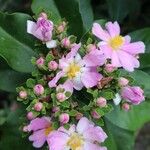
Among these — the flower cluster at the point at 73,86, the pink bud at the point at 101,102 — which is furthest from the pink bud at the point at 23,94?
the pink bud at the point at 101,102

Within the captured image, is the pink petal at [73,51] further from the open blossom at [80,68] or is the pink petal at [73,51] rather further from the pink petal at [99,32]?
the pink petal at [99,32]

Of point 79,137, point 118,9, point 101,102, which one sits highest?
point 101,102

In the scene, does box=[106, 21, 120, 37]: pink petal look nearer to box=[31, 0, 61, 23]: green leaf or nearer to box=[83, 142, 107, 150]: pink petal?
box=[31, 0, 61, 23]: green leaf

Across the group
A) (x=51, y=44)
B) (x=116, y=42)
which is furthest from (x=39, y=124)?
(x=116, y=42)

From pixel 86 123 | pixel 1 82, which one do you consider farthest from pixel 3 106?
pixel 86 123

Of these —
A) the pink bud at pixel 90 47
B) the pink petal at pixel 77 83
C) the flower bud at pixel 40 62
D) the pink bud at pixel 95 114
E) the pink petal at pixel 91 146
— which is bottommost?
the pink petal at pixel 91 146

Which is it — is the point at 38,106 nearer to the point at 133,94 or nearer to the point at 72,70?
the point at 72,70
